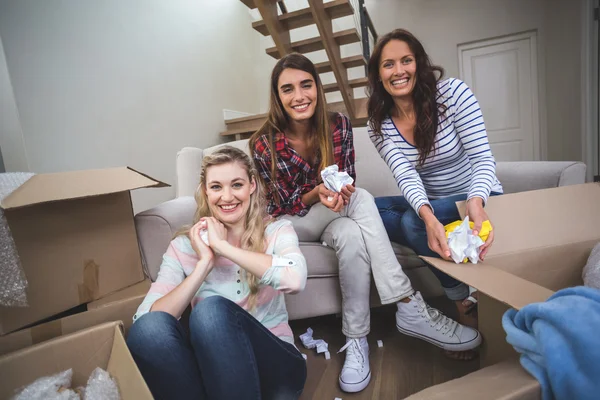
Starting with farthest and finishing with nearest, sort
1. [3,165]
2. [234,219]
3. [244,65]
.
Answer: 1. [244,65]
2. [3,165]
3. [234,219]

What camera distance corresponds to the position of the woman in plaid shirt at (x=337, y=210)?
1.13 m

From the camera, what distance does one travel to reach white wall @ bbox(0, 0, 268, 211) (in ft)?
5.45

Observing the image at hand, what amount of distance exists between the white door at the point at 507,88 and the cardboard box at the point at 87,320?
13.3ft

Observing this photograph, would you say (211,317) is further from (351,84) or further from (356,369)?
(351,84)

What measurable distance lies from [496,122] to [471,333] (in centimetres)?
350

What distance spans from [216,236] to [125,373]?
351 mm

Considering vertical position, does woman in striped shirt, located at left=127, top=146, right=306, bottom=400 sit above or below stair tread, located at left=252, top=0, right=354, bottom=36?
below

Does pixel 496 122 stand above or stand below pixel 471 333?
above

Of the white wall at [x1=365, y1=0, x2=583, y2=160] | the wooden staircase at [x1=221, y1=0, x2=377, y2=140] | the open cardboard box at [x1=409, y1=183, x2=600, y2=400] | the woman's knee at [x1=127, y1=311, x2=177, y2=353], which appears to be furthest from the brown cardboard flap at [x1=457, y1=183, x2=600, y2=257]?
the white wall at [x1=365, y1=0, x2=583, y2=160]

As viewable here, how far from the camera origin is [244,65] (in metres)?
3.82

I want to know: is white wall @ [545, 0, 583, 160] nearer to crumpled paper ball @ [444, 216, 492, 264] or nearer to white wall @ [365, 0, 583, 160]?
white wall @ [365, 0, 583, 160]

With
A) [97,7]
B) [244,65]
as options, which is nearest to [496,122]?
[244,65]

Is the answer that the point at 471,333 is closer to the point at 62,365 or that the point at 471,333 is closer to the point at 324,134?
the point at 324,134

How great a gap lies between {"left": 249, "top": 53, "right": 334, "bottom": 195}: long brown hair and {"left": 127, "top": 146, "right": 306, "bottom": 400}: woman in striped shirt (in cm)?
30
